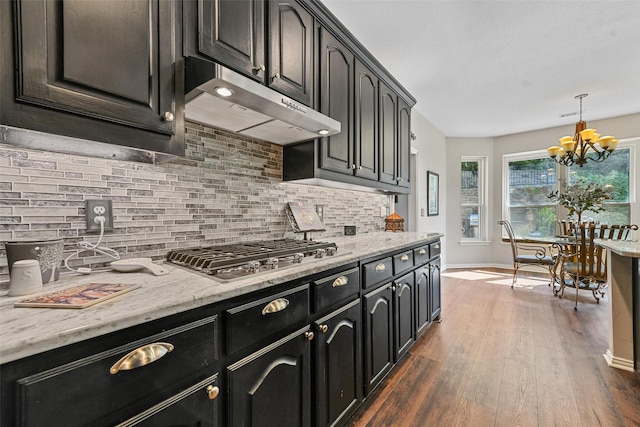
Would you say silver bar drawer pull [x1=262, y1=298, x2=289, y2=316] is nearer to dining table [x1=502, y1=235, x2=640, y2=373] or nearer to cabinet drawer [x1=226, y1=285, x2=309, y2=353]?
cabinet drawer [x1=226, y1=285, x2=309, y2=353]

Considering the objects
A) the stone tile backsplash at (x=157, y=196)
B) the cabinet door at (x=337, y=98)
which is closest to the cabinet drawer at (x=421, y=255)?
the cabinet door at (x=337, y=98)

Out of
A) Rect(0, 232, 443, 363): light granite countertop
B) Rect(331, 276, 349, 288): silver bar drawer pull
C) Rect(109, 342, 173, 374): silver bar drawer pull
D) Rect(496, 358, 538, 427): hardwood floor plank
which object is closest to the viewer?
Rect(0, 232, 443, 363): light granite countertop

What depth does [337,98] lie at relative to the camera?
77.2 inches

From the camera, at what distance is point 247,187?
1.72 m

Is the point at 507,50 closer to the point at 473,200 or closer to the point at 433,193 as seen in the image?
the point at 433,193

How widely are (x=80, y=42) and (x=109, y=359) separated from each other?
879mm

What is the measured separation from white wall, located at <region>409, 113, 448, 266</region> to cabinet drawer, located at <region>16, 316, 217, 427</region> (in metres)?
3.93

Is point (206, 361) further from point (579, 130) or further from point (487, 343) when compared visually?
point (579, 130)

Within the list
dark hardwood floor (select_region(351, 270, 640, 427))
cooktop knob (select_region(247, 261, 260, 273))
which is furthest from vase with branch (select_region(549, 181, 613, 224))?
cooktop knob (select_region(247, 261, 260, 273))

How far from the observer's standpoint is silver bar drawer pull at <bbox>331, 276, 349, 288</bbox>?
1.36 m

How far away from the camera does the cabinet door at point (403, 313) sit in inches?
77.9

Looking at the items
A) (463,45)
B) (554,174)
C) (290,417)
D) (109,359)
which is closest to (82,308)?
(109,359)

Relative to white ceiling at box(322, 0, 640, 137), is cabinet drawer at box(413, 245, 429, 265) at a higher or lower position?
lower

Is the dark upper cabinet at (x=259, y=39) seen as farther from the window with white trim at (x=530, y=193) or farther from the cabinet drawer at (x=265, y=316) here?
the window with white trim at (x=530, y=193)
